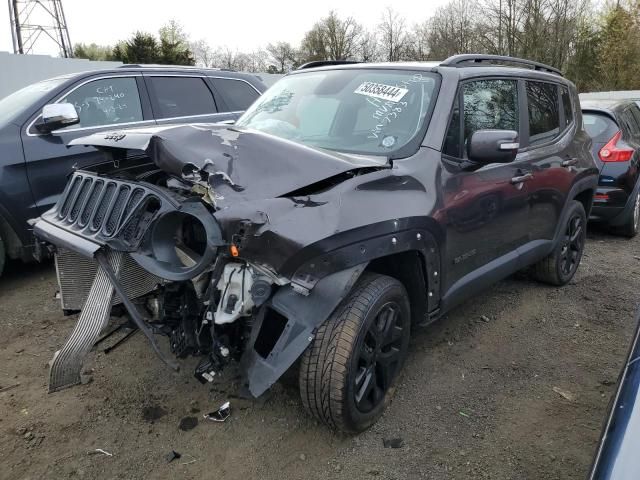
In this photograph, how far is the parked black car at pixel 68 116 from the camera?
14.2 feet

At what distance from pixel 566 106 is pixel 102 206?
4024 millimetres

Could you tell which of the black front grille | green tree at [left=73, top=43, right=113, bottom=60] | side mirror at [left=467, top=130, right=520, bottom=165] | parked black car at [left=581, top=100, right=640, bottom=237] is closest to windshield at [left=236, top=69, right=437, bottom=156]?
side mirror at [left=467, top=130, right=520, bottom=165]

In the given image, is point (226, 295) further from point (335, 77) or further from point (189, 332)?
point (335, 77)

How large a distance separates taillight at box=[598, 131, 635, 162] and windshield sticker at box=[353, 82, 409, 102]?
430 centimetres

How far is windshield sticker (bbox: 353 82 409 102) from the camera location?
10.3ft

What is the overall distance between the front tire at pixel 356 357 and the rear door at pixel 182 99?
3754 mm

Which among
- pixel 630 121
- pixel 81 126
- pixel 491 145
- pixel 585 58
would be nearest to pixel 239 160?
pixel 491 145

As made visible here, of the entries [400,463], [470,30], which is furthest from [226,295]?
[470,30]

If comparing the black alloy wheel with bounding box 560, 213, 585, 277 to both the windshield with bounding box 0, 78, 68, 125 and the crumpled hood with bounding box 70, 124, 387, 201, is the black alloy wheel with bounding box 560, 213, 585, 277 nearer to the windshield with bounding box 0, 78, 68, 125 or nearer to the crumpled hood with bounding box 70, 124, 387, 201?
the crumpled hood with bounding box 70, 124, 387, 201

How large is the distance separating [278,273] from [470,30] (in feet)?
121

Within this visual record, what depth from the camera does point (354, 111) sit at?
320 centimetres

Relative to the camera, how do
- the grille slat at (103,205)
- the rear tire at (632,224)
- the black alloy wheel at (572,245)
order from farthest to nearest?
1. the rear tire at (632,224)
2. the black alloy wheel at (572,245)
3. the grille slat at (103,205)

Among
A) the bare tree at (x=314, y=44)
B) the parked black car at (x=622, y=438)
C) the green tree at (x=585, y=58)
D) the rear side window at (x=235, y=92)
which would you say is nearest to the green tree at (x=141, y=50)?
the bare tree at (x=314, y=44)

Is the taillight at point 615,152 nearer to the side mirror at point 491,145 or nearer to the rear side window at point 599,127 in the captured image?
the rear side window at point 599,127
